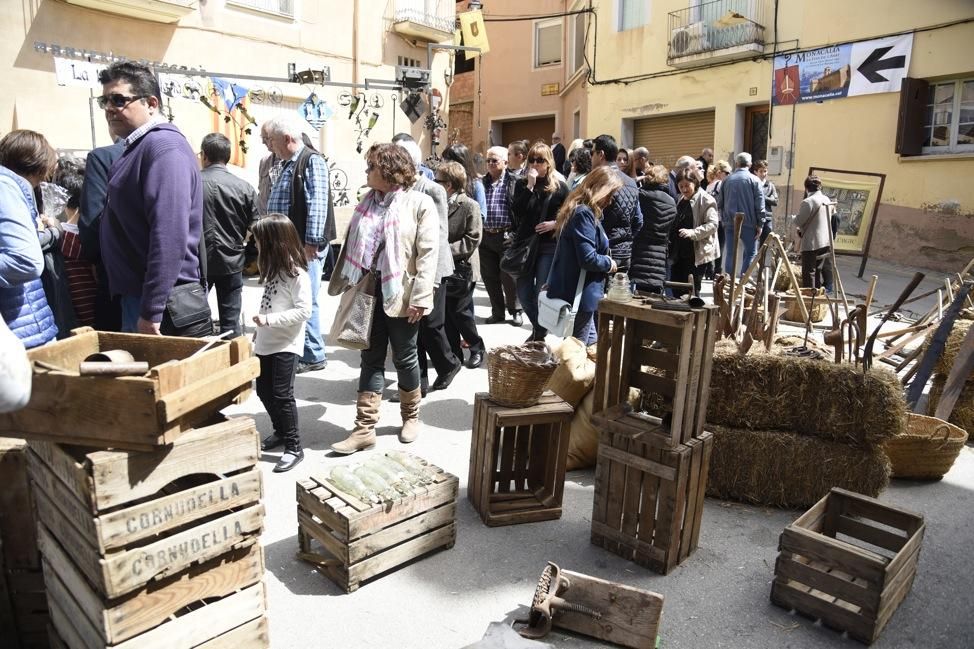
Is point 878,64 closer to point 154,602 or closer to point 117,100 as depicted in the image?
point 117,100

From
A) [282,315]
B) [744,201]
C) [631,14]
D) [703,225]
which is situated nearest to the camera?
[282,315]

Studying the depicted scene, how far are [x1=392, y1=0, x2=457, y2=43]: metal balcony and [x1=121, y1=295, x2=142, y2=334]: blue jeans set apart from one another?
45.0 ft

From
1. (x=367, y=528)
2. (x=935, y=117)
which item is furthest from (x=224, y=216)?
(x=935, y=117)

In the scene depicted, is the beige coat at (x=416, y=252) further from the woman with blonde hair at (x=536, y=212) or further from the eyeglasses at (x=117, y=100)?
the woman with blonde hair at (x=536, y=212)

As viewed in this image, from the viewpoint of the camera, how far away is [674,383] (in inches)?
132

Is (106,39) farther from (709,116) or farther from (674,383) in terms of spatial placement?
(709,116)

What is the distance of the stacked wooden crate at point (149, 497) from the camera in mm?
2059

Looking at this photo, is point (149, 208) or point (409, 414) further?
point (409, 414)

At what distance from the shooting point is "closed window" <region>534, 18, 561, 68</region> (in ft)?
80.3

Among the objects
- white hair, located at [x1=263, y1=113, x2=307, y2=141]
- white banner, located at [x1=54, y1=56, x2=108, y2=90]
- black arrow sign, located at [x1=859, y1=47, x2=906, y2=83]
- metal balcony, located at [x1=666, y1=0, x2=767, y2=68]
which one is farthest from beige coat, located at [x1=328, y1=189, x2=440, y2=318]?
metal balcony, located at [x1=666, y1=0, x2=767, y2=68]

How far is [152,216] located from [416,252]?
1.57 m

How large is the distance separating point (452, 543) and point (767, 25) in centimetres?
1630

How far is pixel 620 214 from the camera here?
5.56 meters

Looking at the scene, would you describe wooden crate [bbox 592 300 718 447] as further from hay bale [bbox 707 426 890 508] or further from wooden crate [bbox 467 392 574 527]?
hay bale [bbox 707 426 890 508]
